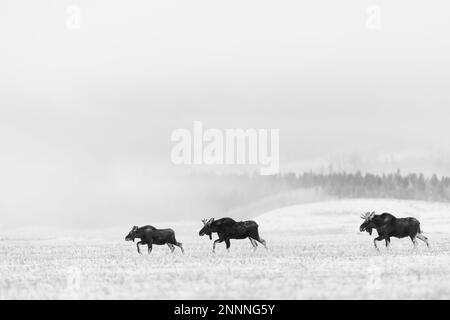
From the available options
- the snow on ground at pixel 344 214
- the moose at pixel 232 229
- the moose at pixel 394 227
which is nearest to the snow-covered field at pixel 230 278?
the moose at pixel 394 227

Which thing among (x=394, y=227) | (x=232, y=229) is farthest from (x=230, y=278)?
(x=394, y=227)

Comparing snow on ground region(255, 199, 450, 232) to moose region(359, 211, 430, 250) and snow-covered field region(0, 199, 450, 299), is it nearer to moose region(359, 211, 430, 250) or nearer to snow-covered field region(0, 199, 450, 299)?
moose region(359, 211, 430, 250)

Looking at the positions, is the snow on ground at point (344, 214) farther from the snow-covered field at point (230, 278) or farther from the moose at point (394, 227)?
the snow-covered field at point (230, 278)

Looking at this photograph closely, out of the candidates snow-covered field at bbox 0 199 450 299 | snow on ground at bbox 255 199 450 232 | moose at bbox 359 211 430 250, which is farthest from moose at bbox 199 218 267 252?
snow on ground at bbox 255 199 450 232

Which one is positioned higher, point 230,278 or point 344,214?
point 344,214

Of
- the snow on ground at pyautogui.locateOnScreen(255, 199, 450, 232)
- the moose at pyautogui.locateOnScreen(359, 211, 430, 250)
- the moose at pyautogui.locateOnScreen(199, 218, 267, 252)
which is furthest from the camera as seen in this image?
the snow on ground at pyautogui.locateOnScreen(255, 199, 450, 232)

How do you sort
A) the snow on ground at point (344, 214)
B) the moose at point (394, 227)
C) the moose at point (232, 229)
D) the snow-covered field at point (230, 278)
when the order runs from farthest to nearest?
the snow on ground at point (344, 214)
the moose at point (394, 227)
the moose at point (232, 229)
the snow-covered field at point (230, 278)

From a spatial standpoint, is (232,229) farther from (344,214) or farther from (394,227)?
(344,214)

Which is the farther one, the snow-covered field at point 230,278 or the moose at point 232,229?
Result: the moose at point 232,229
